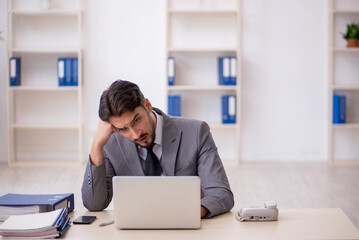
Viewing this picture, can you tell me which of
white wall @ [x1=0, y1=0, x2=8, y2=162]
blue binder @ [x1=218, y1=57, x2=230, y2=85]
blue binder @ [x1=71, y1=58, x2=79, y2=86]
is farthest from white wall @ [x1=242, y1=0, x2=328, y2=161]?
white wall @ [x1=0, y1=0, x2=8, y2=162]

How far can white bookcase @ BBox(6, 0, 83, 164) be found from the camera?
598 centimetres

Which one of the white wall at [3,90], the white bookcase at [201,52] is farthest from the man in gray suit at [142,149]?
the white wall at [3,90]

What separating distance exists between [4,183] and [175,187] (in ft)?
11.7

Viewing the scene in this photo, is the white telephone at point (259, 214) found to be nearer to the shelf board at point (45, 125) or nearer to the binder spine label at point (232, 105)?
the binder spine label at point (232, 105)

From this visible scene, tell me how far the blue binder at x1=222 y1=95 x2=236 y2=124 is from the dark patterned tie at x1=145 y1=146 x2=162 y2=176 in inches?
137

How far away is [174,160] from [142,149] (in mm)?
152

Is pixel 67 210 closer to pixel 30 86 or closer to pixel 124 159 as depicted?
pixel 124 159

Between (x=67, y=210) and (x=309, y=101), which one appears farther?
(x=309, y=101)

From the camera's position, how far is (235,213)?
2.08 meters

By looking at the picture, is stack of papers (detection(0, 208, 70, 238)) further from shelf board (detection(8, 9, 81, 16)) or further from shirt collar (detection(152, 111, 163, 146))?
shelf board (detection(8, 9, 81, 16))

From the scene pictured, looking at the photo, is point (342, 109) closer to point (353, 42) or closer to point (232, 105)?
point (353, 42)

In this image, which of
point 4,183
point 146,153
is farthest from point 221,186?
point 4,183

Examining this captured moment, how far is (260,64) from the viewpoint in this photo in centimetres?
602

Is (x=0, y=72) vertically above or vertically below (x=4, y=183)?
above
